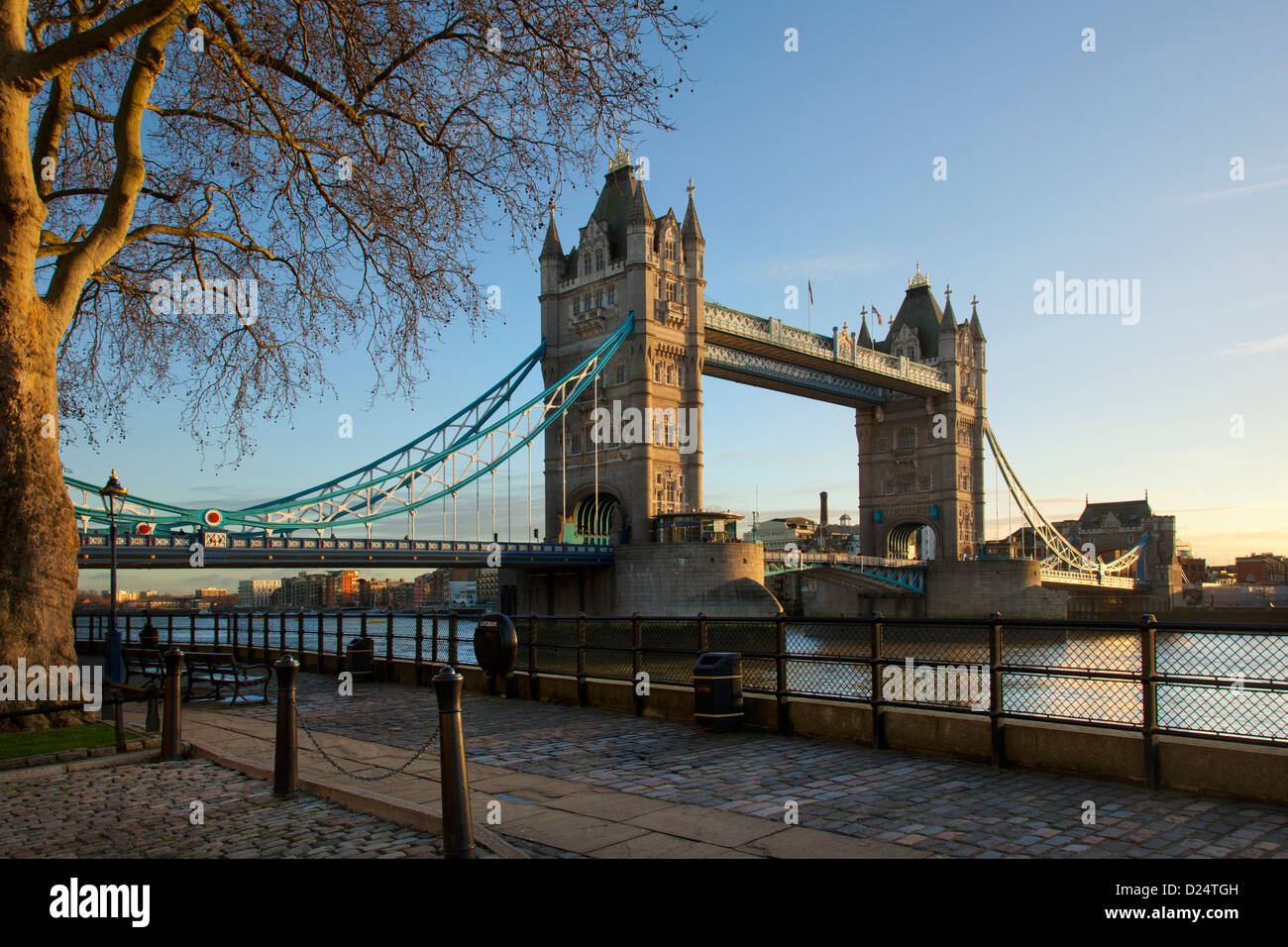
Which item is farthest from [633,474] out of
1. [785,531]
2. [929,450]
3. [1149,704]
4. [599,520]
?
[785,531]

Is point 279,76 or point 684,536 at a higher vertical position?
point 279,76

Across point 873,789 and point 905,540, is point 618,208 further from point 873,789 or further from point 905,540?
point 873,789

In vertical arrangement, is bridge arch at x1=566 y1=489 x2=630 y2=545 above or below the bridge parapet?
below

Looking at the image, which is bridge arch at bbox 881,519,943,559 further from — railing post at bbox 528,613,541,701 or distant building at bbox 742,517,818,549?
railing post at bbox 528,613,541,701

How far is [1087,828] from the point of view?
18.5 ft

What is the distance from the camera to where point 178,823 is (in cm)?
611

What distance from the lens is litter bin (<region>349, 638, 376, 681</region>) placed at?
1616cm

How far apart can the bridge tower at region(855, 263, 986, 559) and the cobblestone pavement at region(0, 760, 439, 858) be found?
75.9m

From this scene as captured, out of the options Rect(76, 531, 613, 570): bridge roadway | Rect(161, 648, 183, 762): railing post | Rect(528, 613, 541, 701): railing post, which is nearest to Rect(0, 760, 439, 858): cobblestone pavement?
Rect(161, 648, 183, 762): railing post
